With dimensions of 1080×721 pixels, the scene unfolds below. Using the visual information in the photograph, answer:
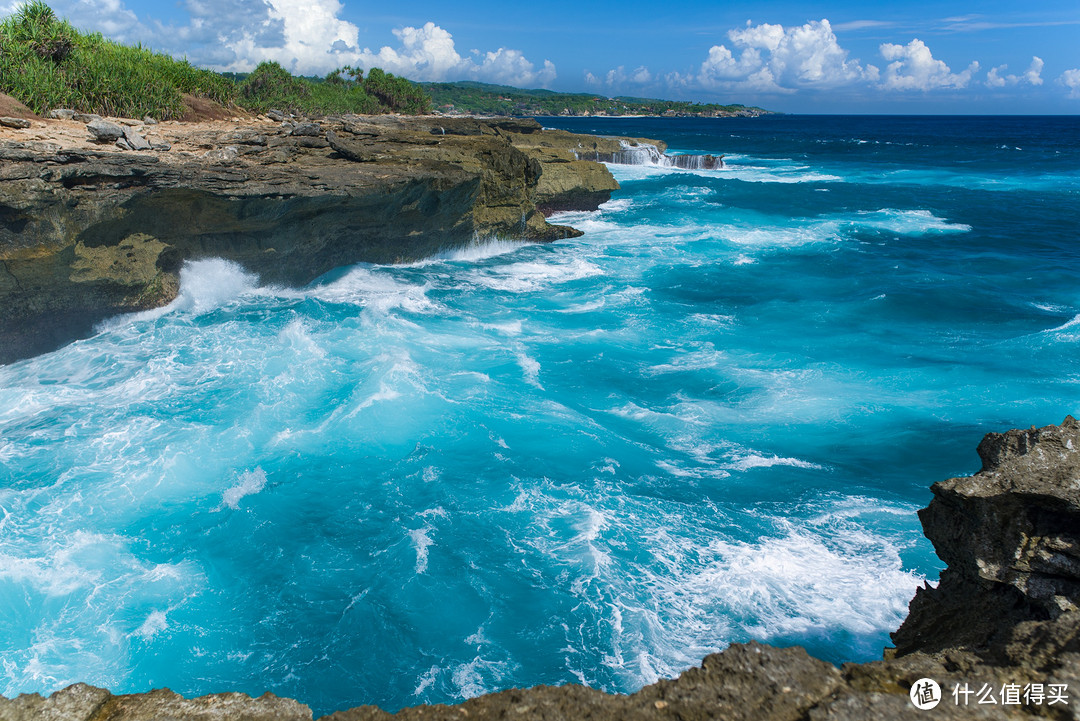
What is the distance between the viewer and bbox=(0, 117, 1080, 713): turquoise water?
23.8ft

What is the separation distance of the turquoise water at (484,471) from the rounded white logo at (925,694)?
3.62 meters

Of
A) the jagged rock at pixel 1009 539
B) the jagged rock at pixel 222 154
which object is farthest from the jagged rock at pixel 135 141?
the jagged rock at pixel 1009 539

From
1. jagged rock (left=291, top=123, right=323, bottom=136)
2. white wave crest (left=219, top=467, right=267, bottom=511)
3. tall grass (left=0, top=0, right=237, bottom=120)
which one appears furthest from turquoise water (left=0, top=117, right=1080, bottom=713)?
tall grass (left=0, top=0, right=237, bottom=120)

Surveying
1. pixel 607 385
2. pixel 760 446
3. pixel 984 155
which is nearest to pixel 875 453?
pixel 760 446

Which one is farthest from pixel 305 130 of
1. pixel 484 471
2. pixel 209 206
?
pixel 484 471

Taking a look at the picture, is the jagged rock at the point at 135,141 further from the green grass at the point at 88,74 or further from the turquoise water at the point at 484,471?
the green grass at the point at 88,74

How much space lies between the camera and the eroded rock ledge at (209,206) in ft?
43.0

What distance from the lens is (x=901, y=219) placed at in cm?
3341

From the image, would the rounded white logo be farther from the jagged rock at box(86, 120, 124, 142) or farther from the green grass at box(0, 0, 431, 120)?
the green grass at box(0, 0, 431, 120)

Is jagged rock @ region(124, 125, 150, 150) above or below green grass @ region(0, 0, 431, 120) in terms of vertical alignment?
below

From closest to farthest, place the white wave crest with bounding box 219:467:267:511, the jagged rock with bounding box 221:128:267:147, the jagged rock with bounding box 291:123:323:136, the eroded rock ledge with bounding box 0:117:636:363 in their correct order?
the white wave crest with bounding box 219:467:267:511 → the eroded rock ledge with bounding box 0:117:636:363 → the jagged rock with bounding box 221:128:267:147 → the jagged rock with bounding box 291:123:323:136

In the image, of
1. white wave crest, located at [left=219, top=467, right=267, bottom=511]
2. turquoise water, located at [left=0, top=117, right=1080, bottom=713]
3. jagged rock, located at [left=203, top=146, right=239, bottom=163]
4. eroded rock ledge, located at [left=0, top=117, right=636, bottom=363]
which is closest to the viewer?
turquoise water, located at [left=0, top=117, right=1080, bottom=713]

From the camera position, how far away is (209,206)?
15.7 m

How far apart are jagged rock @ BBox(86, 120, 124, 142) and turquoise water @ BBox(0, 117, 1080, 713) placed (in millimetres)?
3697
